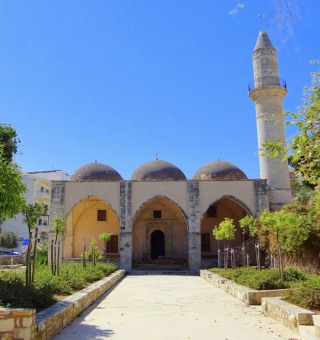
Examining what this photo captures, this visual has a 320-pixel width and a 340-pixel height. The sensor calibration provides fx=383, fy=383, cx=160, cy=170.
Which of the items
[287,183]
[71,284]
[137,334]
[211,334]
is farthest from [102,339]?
[287,183]

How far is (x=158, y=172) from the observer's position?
2350cm

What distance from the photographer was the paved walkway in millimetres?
5387

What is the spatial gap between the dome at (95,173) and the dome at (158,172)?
1.32 meters

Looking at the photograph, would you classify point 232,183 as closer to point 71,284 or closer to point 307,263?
point 307,263

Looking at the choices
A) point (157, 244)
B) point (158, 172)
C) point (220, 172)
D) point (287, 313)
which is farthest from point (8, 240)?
point (287, 313)

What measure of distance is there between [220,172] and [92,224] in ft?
28.5

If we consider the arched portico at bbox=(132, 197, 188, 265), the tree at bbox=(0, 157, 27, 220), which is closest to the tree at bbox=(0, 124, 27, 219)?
the tree at bbox=(0, 157, 27, 220)

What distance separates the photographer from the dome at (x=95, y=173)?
78.2 ft

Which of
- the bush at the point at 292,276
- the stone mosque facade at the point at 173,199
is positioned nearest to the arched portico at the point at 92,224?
the stone mosque facade at the point at 173,199

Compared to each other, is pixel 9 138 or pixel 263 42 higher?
pixel 263 42

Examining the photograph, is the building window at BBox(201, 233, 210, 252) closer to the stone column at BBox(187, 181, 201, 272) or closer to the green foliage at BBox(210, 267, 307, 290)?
the stone column at BBox(187, 181, 201, 272)

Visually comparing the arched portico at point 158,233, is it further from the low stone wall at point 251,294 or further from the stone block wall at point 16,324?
the stone block wall at point 16,324

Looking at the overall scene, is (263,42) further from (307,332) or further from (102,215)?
(307,332)

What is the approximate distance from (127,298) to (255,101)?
16020 mm
